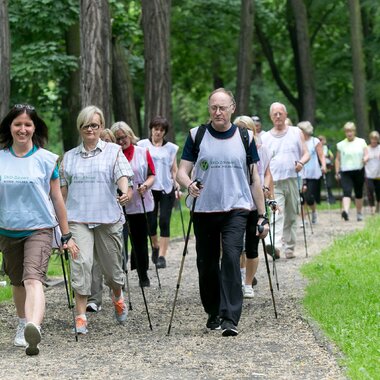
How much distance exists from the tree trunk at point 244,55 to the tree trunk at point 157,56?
7.10 metres

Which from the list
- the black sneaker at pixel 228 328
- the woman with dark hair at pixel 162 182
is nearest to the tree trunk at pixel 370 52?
the woman with dark hair at pixel 162 182

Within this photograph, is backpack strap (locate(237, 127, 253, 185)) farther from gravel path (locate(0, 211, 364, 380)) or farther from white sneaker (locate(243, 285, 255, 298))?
white sneaker (locate(243, 285, 255, 298))

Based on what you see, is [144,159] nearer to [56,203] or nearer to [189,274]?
[189,274]

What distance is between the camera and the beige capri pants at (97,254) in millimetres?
10352

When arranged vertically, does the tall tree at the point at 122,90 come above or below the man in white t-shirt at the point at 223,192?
above

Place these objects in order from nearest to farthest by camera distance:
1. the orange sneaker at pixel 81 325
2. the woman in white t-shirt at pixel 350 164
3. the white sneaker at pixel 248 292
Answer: the orange sneaker at pixel 81 325, the white sneaker at pixel 248 292, the woman in white t-shirt at pixel 350 164

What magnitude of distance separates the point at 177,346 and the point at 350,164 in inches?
552

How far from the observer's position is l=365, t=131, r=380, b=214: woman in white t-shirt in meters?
25.2

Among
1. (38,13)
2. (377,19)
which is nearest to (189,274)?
(38,13)

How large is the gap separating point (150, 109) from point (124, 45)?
3786mm

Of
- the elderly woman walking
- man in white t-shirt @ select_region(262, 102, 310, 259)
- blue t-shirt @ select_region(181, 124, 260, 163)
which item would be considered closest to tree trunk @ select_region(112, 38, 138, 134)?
man in white t-shirt @ select_region(262, 102, 310, 259)

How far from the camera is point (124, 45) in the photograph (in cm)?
2786

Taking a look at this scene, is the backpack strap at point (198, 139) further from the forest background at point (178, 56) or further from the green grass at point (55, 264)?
the forest background at point (178, 56)

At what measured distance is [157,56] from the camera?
23.9 metres
